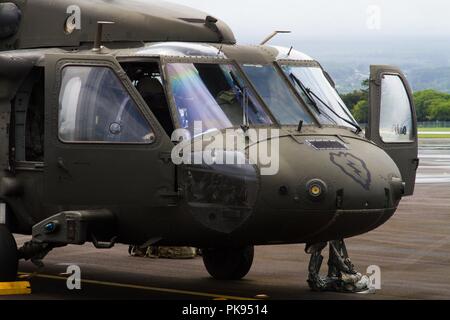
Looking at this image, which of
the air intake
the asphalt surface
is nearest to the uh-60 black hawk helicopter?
the air intake

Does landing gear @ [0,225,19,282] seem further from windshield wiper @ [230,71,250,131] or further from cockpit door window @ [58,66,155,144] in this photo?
windshield wiper @ [230,71,250,131]

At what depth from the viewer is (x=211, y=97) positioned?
12.6 metres

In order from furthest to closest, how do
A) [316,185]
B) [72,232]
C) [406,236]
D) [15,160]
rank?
[406,236], [15,160], [72,232], [316,185]

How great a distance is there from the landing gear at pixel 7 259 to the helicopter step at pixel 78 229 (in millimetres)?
627

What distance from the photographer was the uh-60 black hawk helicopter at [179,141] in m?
11.9

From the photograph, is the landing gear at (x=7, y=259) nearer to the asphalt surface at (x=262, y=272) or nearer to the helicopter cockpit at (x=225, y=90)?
the asphalt surface at (x=262, y=272)

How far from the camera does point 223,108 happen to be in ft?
41.3

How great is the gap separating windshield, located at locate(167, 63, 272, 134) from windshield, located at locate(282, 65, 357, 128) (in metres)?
0.67

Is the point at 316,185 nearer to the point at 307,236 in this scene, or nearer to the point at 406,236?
the point at 307,236

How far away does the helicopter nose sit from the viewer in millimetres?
11789

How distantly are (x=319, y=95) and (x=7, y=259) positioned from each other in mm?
3758
